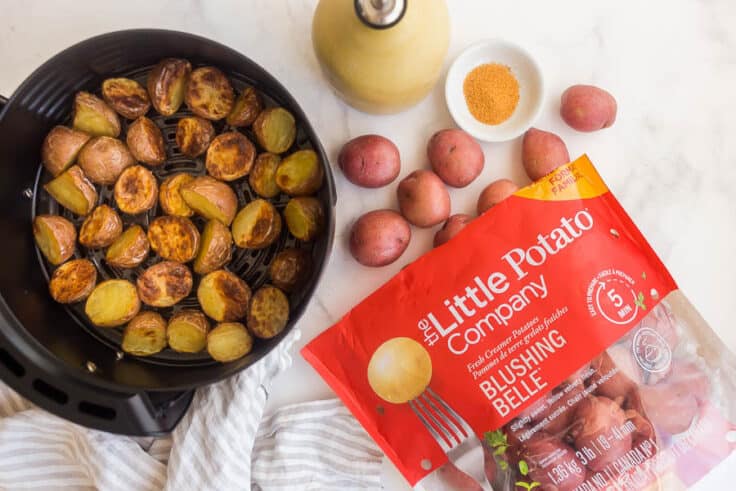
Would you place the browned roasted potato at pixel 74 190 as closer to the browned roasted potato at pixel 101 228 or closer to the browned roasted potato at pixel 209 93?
the browned roasted potato at pixel 101 228

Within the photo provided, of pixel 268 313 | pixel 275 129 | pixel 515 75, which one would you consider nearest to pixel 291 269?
pixel 268 313

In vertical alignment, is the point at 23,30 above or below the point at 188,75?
above

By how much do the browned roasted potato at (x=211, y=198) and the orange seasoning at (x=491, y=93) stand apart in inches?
12.8

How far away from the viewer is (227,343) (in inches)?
27.8

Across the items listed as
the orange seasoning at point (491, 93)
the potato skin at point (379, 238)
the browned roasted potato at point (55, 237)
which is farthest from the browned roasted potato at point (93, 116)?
the orange seasoning at point (491, 93)

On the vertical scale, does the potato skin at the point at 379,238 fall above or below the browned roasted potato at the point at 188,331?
below

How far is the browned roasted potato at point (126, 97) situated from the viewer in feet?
2.36

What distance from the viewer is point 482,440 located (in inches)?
29.6

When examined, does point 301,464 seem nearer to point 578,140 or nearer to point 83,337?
point 83,337

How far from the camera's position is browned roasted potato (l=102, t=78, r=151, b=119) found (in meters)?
0.72

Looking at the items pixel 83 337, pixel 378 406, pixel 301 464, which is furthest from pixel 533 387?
pixel 83 337

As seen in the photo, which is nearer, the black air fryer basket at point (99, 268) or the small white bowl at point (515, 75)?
the black air fryer basket at point (99, 268)

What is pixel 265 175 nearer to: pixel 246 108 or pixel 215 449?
pixel 246 108

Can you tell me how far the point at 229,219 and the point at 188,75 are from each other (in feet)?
0.57
